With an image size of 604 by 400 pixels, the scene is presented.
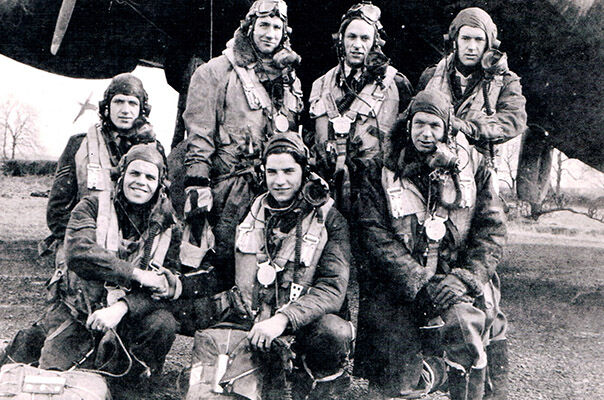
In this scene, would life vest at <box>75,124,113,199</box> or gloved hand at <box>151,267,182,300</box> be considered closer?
gloved hand at <box>151,267,182,300</box>

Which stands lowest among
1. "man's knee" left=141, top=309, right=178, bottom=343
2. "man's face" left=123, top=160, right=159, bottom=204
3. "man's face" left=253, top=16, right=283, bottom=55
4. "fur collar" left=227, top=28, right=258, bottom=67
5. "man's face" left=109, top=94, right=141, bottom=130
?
"man's knee" left=141, top=309, right=178, bottom=343

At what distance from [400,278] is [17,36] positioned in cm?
596

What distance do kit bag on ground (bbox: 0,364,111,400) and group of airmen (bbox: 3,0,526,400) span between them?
0.29 meters

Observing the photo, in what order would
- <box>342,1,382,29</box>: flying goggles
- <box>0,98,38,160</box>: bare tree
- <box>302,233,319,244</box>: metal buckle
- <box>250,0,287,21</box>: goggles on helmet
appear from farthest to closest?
1. <box>0,98,38,160</box>: bare tree
2. <box>342,1,382,29</box>: flying goggles
3. <box>250,0,287,21</box>: goggles on helmet
4. <box>302,233,319,244</box>: metal buckle

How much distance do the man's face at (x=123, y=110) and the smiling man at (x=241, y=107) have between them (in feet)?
0.93

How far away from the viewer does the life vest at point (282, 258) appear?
10.4 ft

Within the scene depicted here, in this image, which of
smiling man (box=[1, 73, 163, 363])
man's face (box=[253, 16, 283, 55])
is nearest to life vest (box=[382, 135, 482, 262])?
man's face (box=[253, 16, 283, 55])

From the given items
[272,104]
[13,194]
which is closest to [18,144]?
[13,194]

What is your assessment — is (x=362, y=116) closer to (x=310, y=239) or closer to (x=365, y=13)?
(x=365, y=13)

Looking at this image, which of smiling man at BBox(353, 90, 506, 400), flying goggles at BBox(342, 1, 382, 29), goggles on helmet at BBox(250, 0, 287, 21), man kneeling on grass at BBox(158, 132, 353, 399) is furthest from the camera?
flying goggles at BBox(342, 1, 382, 29)

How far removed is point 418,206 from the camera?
3393 millimetres

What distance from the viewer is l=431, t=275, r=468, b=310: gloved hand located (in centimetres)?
317

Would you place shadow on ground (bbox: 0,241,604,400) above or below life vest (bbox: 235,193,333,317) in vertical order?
below

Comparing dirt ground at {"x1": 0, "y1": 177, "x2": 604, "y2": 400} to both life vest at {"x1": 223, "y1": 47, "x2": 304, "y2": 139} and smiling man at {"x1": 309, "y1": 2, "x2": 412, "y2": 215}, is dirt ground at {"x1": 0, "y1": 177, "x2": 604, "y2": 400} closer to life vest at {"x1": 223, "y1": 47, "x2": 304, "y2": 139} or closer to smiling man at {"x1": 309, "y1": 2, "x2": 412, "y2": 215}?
smiling man at {"x1": 309, "y1": 2, "x2": 412, "y2": 215}
